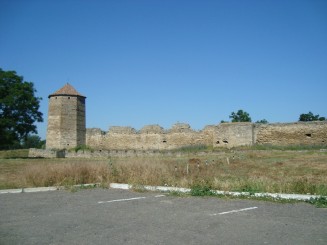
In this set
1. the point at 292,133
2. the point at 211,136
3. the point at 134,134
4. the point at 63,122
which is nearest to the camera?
the point at 292,133

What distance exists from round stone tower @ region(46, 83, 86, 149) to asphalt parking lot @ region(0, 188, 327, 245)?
29351 millimetres

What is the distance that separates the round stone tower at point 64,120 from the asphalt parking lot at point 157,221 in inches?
1156

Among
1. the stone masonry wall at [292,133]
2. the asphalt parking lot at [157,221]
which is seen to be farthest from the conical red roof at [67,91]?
the asphalt parking lot at [157,221]

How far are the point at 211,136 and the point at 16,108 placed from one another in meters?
18.6

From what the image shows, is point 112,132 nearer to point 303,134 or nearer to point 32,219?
point 303,134

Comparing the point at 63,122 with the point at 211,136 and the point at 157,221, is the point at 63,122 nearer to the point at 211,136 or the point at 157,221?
the point at 211,136

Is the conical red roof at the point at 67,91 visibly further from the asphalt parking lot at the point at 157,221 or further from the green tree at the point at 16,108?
the asphalt parking lot at the point at 157,221

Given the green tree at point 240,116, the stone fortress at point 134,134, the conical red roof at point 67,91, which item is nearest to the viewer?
the stone fortress at point 134,134

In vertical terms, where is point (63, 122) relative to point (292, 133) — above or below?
above

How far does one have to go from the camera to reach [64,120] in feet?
127

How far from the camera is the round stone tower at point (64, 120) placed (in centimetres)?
3841

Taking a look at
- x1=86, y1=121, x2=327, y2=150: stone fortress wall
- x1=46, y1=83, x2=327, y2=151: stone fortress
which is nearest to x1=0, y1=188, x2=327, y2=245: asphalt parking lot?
x1=86, y1=121, x2=327, y2=150: stone fortress wall

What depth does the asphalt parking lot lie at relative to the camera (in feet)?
18.3

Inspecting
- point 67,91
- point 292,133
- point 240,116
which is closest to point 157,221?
point 292,133
